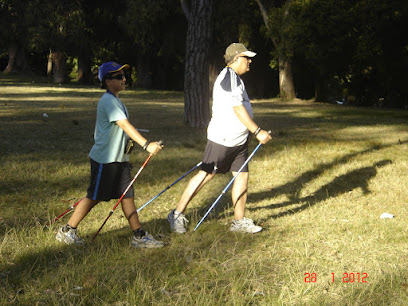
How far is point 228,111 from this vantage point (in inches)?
217

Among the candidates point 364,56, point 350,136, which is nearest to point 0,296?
point 350,136

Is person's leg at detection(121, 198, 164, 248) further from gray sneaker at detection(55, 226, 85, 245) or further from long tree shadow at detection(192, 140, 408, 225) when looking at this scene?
long tree shadow at detection(192, 140, 408, 225)

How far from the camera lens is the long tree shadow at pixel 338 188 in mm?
6906

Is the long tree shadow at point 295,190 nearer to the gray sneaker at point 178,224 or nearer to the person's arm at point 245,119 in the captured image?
the gray sneaker at point 178,224

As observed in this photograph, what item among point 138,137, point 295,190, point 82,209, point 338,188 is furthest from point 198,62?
point 138,137

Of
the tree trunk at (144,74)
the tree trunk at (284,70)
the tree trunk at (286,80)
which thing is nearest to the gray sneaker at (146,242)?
the tree trunk at (284,70)

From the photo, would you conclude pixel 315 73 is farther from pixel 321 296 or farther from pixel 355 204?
pixel 321 296

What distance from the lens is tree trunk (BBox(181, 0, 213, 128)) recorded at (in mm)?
13555

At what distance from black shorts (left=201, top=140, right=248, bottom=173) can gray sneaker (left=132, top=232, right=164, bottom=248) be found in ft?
3.24

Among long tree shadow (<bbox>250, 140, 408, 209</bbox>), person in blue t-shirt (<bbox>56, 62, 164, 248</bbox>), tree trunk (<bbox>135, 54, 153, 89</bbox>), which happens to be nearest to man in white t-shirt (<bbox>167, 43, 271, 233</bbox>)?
person in blue t-shirt (<bbox>56, 62, 164, 248</bbox>)

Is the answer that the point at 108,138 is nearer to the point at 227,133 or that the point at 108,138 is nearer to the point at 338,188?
the point at 227,133

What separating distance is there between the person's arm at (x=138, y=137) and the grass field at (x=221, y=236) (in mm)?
949

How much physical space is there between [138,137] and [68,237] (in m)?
1.16

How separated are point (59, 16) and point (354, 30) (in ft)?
59.2
